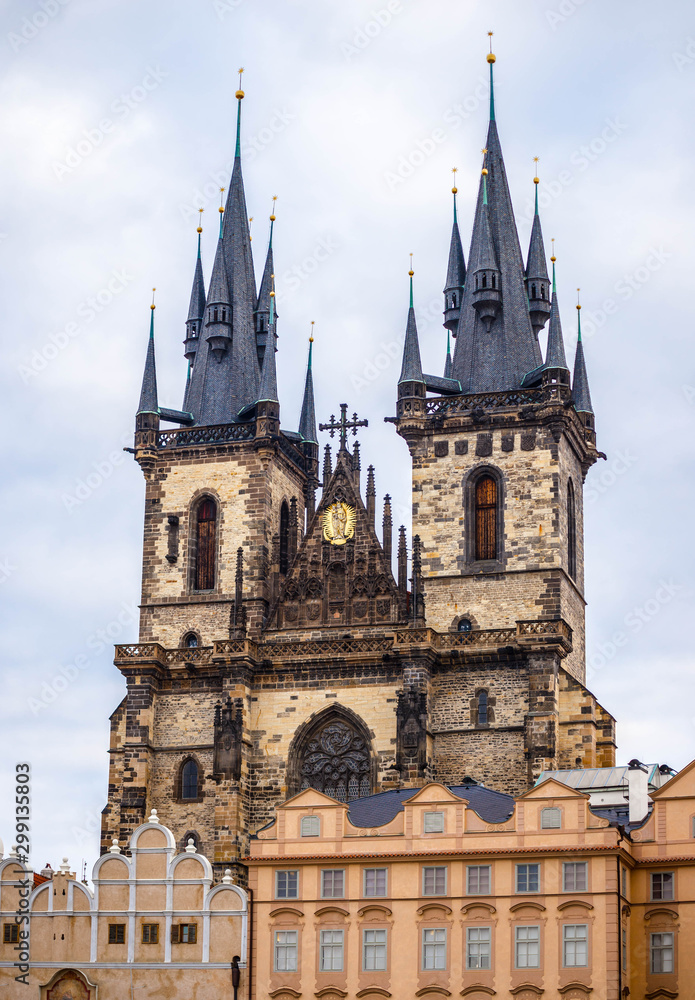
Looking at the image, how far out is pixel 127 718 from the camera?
66.8 meters

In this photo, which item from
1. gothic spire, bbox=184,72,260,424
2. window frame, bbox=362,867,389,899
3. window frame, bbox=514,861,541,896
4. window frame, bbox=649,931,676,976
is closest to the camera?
window frame, bbox=649,931,676,976

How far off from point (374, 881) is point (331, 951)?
2010 mm

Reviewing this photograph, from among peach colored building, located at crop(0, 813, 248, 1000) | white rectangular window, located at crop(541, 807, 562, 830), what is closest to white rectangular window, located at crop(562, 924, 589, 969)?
white rectangular window, located at crop(541, 807, 562, 830)

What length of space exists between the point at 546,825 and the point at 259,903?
24.7ft

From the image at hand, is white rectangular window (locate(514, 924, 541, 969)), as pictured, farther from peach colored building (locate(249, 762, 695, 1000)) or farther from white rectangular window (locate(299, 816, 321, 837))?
white rectangular window (locate(299, 816, 321, 837))

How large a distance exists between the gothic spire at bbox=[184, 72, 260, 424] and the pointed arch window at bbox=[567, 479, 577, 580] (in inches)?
472

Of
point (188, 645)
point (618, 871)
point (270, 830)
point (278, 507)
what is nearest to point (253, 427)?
point (278, 507)

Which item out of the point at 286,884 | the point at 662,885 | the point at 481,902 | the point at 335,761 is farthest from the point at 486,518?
the point at 481,902

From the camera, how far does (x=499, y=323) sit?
71.7 m

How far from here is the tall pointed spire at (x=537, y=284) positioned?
72750mm

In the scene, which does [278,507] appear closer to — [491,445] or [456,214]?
[491,445]

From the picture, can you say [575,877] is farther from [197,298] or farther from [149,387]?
[197,298]

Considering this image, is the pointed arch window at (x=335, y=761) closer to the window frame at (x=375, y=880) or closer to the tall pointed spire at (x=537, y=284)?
the window frame at (x=375, y=880)

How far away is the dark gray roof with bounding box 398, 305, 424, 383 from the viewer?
2753 inches
